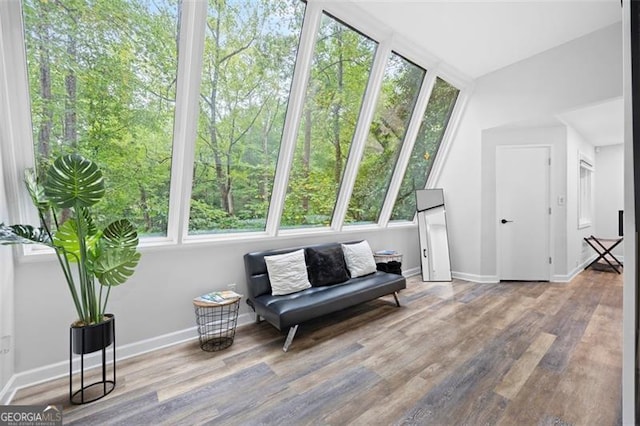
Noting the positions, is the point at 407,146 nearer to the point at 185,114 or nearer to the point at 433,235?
the point at 433,235

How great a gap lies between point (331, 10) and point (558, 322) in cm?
407

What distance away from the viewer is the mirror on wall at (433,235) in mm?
4527

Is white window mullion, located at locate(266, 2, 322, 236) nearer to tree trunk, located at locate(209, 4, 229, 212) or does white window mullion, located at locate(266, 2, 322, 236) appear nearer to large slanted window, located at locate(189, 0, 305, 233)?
large slanted window, located at locate(189, 0, 305, 233)

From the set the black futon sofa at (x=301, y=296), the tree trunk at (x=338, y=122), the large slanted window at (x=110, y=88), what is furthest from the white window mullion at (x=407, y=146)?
the large slanted window at (x=110, y=88)

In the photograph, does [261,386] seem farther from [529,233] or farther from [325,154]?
[529,233]

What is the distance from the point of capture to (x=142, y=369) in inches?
84.5

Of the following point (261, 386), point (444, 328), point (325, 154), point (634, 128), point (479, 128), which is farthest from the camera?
point (479, 128)

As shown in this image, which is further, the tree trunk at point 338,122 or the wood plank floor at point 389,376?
the tree trunk at point 338,122

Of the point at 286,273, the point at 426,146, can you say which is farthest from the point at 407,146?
the point at 286,273

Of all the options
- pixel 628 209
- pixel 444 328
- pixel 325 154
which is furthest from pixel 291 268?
pixel 628 209

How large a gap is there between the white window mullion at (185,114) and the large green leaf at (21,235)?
924 mm

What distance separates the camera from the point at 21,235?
5.54 feet

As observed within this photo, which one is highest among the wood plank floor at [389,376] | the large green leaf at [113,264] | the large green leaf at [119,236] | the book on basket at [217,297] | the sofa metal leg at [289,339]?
the large green leaf at [119,236]

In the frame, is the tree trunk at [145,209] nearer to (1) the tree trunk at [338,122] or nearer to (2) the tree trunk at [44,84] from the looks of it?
(2) the tree trunk at [44,84]
